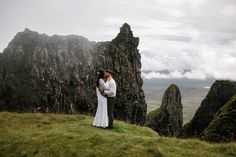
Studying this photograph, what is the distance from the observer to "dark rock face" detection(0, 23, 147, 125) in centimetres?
12862

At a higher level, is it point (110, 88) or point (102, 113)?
point (110, 88)

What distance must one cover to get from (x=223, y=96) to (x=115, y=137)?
7045cm

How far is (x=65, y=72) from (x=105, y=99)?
11669cm

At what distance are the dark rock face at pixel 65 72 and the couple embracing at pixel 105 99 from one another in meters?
85.5

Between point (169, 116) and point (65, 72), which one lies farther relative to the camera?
point (169, 116)

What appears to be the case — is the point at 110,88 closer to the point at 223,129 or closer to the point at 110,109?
the point at 110,109

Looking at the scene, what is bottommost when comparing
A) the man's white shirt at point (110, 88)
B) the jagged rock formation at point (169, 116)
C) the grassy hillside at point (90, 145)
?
the jagged rock formation at point (169, 116)

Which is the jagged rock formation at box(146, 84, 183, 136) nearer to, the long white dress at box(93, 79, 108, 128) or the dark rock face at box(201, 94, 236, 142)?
the dark rock face at box(201, 94, 236, 142)

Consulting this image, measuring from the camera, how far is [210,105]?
91438mm

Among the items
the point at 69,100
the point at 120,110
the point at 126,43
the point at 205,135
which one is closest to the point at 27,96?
the point at 69,100

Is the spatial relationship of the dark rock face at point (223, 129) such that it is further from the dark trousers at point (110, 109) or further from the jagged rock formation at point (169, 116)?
the jagged rock formation at point (169, 116)

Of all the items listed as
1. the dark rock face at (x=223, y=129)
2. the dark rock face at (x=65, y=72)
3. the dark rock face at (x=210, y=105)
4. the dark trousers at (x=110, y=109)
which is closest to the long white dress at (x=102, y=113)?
the dark trousers at (x=110, y=109)

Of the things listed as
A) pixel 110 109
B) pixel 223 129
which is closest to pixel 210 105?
pixel 223 129

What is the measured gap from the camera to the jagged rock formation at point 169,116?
484 feet
